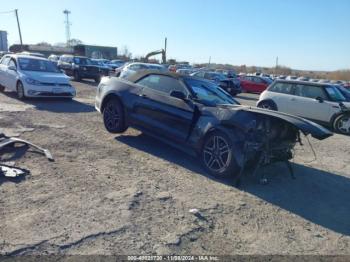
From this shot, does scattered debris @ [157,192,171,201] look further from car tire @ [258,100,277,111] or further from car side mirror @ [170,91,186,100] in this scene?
car tire @ [258,100,277,111]

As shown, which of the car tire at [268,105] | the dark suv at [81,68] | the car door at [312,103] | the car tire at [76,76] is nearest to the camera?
the car door at [312,103]

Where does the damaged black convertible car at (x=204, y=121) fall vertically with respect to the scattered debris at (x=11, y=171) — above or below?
above

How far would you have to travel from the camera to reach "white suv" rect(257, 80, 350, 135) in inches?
449

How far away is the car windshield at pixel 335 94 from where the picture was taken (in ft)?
38.6

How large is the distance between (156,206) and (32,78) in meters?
9.18

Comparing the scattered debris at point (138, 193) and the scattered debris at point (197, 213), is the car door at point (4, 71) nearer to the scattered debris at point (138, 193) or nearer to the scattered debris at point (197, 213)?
the scattered debris at point (138, 193)

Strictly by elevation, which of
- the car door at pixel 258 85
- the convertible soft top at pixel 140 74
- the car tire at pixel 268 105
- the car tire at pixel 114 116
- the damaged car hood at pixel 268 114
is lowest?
the car door at pixel 258 85

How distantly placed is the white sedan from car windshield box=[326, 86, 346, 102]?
31.1 ft

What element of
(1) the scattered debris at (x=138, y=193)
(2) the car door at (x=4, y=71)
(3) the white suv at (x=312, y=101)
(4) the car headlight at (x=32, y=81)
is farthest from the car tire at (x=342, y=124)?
(2) the car door at (x=4, y=71)

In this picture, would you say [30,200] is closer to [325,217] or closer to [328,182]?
[325,217]

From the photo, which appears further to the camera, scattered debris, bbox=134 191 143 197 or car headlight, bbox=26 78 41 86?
car headlight, bbox=26 78 41 86

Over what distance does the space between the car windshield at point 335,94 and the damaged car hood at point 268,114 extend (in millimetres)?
7318

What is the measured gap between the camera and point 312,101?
11969mm

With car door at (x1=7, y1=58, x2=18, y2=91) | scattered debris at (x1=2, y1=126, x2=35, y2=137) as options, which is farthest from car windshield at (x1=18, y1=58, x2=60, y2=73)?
scattered debris at (x1=2, y1=126, x2=35, y2=137)
